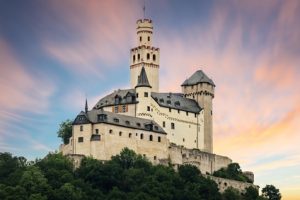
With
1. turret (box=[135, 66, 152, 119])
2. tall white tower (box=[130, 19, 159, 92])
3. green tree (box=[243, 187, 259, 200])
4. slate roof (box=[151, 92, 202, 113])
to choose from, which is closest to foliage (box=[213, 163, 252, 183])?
green tree (box=[243, 187, 259, 200])

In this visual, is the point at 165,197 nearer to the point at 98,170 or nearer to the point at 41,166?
the point at 98,170

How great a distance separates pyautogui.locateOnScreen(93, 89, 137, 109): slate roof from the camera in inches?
5620

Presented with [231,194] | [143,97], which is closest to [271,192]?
[231,194]

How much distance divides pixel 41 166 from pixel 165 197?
58.4ft

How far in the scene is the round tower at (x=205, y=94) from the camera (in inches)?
5891

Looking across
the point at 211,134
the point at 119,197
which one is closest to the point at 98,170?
the point at 119,197

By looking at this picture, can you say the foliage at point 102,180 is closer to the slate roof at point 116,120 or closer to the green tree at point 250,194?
the green tree at point 250,194

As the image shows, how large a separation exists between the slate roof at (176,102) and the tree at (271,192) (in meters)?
16.4

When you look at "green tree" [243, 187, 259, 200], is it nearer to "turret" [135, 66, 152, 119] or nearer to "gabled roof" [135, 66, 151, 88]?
"turret" [135, 66, 152, 119]

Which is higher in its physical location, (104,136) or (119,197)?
(104,136)

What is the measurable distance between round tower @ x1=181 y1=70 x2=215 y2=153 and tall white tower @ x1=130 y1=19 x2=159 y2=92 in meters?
6.59

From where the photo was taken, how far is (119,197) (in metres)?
126

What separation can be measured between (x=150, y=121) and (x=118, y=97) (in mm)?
6833

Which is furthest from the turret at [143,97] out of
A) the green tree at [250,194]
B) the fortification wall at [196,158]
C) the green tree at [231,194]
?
the green tree at [250,194]
